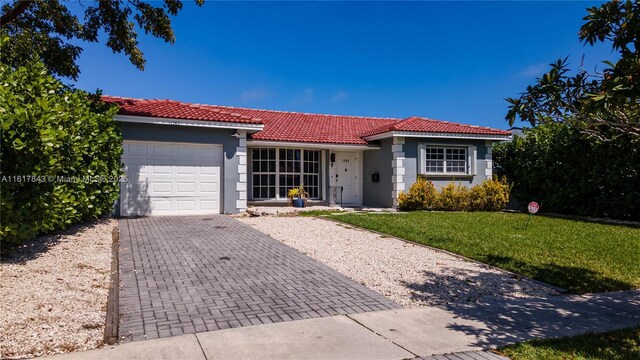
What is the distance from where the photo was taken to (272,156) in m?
17.5

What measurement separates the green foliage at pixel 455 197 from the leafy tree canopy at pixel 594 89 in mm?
11020

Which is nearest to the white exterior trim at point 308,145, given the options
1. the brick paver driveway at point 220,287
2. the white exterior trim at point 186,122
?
the white exterior trim at point 186,122

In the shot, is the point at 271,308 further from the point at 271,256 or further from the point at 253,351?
the point at 271,256

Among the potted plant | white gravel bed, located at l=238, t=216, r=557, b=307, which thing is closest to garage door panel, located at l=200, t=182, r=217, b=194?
the potted plant

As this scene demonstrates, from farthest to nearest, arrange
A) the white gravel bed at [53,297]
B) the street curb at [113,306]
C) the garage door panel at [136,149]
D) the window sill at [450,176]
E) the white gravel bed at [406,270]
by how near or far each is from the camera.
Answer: the window sill at [450,176] < the garage door panel at [136,149] < the white gravel bed at [406,270] < the street curb at [113,306] < the white gravel bed at [53,297]

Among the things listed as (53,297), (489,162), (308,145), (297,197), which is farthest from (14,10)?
(489,162)

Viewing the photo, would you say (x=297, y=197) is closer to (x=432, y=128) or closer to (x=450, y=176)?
(x=432, y=128)

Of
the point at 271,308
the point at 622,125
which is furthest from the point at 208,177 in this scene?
the point at 622,125

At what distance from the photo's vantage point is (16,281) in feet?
18.5

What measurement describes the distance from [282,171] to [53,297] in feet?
41.8

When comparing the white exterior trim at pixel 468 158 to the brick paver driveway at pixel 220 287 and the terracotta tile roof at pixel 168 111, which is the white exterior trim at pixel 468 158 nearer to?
the terracotta tile roof at pixel 168 111

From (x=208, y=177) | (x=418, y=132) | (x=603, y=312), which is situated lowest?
(x=603, y=312)

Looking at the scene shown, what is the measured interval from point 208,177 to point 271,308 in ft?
32.4

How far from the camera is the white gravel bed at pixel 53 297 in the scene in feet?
12.8
